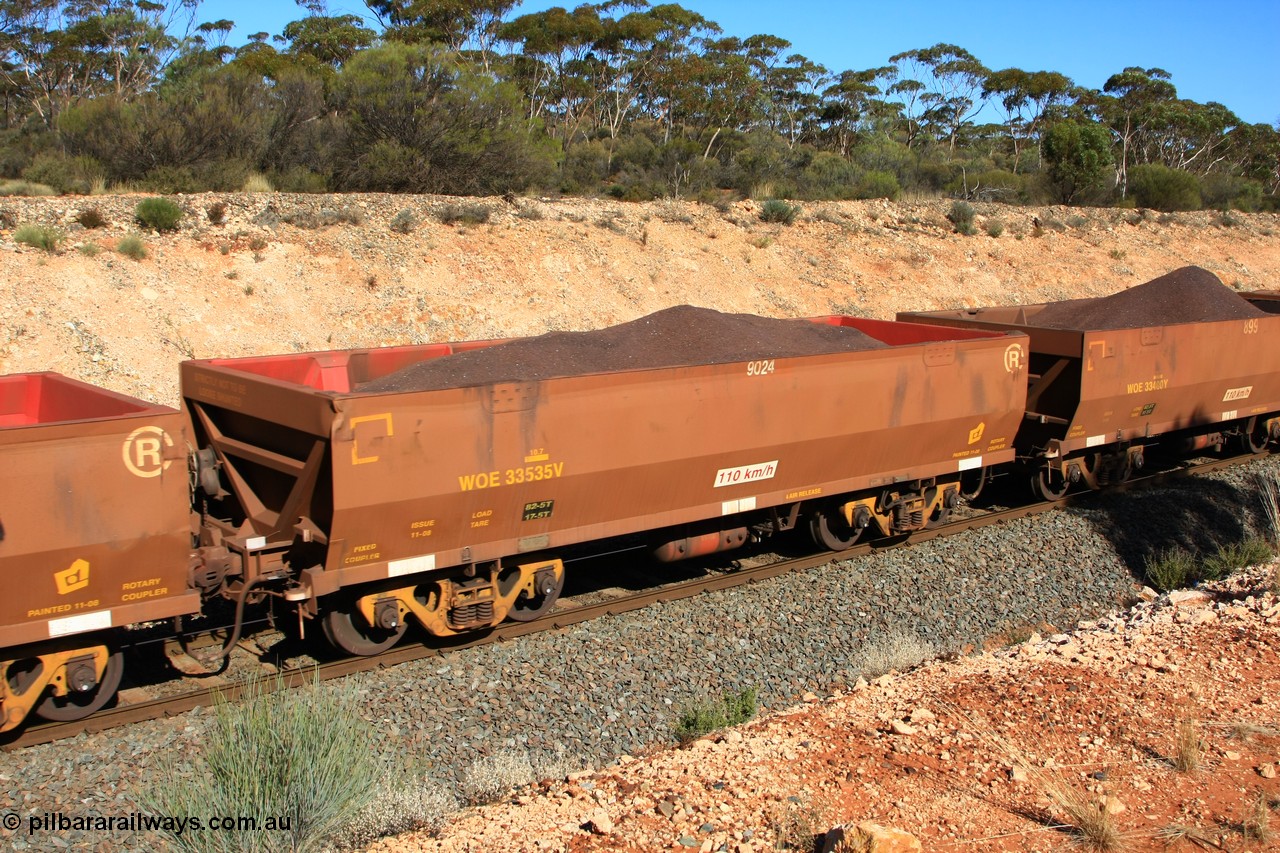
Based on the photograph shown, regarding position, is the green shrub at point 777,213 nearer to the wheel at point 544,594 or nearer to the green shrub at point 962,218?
the green shrub at point 962,218

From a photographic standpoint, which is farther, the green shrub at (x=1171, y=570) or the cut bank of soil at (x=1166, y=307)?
the cut bank of soil at (x=1166, y=307)

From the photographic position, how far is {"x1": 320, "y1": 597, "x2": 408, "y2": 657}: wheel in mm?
8344

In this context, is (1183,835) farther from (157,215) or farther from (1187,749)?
(157,215)

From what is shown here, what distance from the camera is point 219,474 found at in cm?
890

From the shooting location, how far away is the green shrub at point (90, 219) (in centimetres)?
2108

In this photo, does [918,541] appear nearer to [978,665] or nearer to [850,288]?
→ [978,665]

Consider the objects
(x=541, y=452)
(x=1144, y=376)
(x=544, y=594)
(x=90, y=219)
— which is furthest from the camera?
(x=90, y=219)

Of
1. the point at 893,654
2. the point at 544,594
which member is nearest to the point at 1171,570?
the point at 893,654

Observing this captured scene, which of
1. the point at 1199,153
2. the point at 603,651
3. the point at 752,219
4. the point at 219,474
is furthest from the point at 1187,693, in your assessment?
the point at 1199,153

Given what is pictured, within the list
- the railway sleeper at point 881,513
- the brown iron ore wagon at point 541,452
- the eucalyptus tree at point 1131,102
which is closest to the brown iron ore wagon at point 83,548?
the brown iron ore wagon at point 541,452

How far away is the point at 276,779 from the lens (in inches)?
228

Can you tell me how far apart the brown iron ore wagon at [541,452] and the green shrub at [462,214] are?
50.9ft

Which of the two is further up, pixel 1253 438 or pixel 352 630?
pixel 1253 438

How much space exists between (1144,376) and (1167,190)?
3756 centimetres
